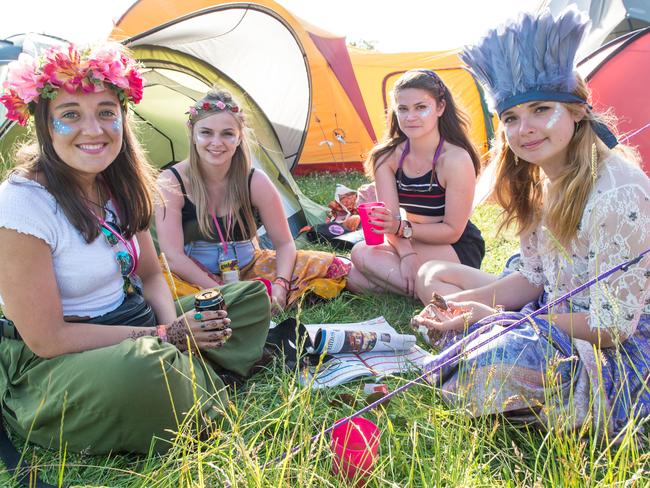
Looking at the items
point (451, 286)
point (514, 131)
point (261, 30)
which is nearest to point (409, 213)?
point (451, 286)

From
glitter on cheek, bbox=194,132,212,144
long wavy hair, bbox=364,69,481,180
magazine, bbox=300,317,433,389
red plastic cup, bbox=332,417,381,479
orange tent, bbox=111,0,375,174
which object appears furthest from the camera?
orange tent, bbox=111,0,375,174

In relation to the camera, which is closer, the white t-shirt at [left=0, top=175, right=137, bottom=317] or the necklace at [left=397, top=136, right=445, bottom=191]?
the white t-shirt at [left=0, top=175, right=137, bottom=317]

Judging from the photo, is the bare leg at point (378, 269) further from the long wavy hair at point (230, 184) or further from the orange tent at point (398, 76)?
the orange tent at point (398, 76)

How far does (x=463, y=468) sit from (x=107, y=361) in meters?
1.04

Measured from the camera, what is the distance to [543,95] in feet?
6.16

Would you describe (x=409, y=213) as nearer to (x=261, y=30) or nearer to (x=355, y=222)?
(x=355, y=222)

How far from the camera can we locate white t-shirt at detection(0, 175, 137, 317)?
1744 millimetres

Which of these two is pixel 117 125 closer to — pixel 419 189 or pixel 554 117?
pixel 554 117

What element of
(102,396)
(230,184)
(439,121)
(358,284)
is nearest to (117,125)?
(102,396)

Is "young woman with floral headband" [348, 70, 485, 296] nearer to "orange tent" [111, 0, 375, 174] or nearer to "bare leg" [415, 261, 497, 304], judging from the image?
"bare leg" [415, 261, 497, 304]

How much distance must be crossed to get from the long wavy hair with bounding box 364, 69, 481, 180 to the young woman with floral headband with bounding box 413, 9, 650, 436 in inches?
42.1

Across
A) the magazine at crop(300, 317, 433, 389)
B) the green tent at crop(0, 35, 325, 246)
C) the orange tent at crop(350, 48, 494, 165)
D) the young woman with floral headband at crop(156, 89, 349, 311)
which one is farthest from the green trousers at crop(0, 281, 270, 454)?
the orange tent at crop(350, 48, 494, 165)

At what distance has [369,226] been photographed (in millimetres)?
3100

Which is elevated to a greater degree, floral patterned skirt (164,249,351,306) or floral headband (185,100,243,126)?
floral headband (185,100,243,126)
